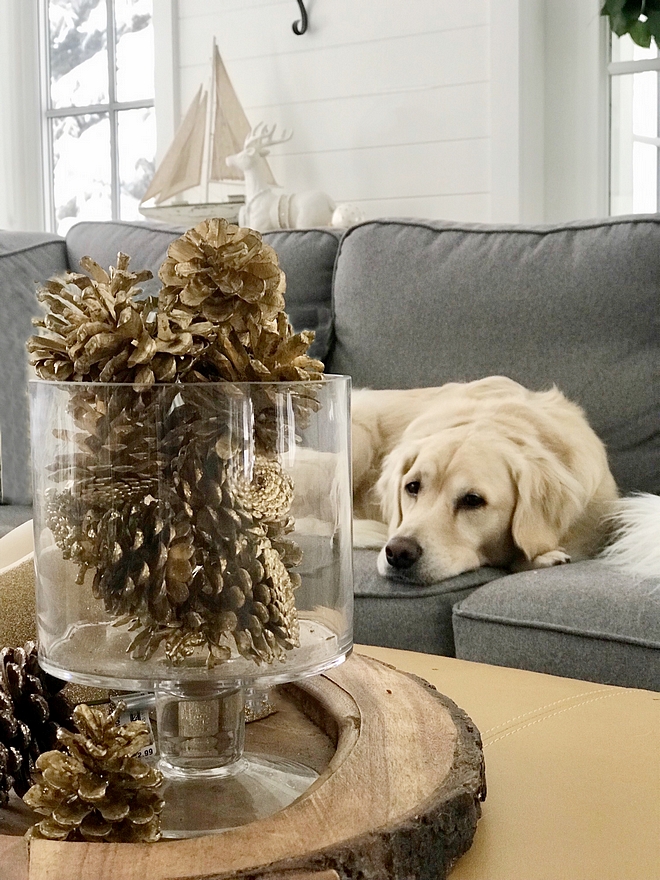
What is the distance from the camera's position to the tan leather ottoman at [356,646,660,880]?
0.53 m

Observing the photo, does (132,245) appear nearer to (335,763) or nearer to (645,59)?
(645,59)

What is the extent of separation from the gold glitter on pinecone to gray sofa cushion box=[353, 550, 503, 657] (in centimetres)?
86

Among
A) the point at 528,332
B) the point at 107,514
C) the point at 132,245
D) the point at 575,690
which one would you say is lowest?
the point at 575,690

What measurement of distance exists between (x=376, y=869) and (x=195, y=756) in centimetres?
17

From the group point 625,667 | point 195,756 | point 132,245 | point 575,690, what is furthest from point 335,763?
point 132,245

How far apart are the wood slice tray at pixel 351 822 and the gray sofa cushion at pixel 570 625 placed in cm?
59

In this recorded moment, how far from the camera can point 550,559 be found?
145cm

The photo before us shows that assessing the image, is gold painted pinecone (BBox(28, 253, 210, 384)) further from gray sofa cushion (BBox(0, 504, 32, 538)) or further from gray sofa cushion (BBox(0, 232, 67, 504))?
gray sofa cushion (BBox(0, 232, 67, 504))

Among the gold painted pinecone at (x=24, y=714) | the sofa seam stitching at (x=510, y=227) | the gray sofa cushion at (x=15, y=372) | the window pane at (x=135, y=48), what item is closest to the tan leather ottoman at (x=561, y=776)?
the gold painted pinecone at (x=24, y=714)

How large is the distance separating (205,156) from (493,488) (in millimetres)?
1788

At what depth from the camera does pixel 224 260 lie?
0.54m

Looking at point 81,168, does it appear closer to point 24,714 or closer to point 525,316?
point 525,316

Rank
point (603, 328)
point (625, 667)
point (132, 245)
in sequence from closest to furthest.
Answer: point (625, 667) < point (603, 328) < point (132, 245)

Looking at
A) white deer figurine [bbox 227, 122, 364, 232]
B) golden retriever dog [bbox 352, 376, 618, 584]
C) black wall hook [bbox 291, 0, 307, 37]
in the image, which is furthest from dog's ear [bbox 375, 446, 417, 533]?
black wall hook [bbox 291, 0, 307, 37]
